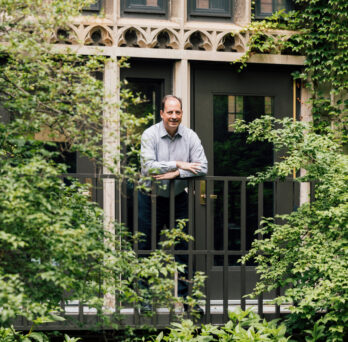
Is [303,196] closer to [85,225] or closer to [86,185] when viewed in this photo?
[86,185]

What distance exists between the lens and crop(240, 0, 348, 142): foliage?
24.4 ft

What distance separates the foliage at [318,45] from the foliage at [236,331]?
2824 mm

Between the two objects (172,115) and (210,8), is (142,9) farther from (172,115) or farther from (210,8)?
(172,115)

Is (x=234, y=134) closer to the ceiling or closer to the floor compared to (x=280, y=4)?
closer to the floor

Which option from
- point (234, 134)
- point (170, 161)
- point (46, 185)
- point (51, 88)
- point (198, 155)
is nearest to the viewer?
point (46, 185)

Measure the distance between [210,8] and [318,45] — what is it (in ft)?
4.14

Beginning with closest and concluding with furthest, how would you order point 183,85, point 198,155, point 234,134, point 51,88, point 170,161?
point 51,88 < point 170,161 < point 198,155 < point 183,85 < point 234,134

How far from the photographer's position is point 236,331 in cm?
507

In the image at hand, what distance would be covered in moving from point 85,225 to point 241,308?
7.54ft

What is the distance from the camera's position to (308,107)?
7.65m

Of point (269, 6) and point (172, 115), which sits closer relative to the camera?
point (172, 115)

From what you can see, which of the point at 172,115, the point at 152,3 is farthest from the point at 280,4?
the point at 172,115

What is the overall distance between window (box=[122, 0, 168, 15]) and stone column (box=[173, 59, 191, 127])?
62cm

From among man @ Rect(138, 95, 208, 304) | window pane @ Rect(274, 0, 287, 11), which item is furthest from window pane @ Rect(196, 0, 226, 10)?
man @ Rect(138, 95, 208, 304)
